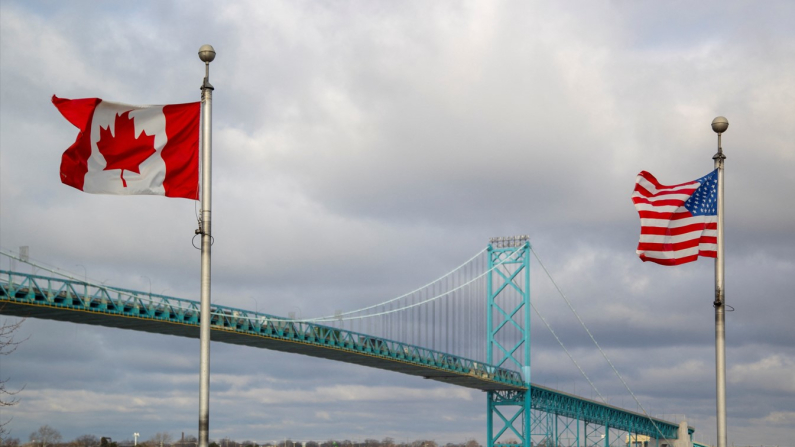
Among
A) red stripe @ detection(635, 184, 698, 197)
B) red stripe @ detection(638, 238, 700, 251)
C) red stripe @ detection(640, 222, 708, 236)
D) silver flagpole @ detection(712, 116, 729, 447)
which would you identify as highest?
red stripe @ detection(635, 184, 698, 197)

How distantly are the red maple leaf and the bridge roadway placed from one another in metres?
49.3

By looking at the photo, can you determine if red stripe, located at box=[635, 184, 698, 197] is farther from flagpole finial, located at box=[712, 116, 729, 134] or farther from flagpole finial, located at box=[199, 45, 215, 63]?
flagpole finial, located at box=[199, 45, 215, 63]

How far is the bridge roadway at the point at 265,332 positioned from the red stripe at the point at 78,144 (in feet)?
161

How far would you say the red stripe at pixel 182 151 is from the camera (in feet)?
73.9

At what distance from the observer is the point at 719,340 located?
26.2 metres

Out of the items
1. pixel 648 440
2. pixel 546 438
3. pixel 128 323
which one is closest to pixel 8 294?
pixel 128 323

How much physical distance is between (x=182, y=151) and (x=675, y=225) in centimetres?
1185

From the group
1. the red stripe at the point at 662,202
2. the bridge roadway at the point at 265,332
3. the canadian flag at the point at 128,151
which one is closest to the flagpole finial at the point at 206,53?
the canadian flag at the point at 128,151

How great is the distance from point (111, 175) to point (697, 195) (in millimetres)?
13801

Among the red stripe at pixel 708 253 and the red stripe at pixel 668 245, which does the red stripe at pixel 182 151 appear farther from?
the red stripe at pixel 708 253

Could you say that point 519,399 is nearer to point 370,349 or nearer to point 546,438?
point 546,438

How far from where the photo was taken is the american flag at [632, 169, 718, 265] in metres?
26.8

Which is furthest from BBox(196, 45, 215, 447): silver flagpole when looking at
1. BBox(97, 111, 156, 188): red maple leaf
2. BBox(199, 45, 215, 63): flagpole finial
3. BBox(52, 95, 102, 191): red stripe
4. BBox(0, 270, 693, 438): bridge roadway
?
BBox(0, 270, 693, 438): bridge roadway

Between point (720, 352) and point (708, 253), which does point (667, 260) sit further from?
point (720, 352)
